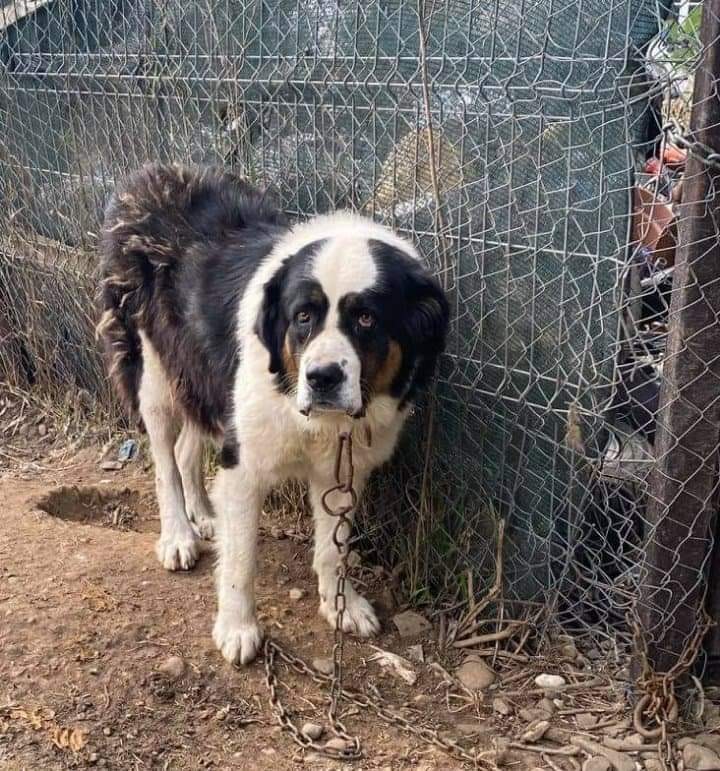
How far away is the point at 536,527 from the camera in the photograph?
11.4ft

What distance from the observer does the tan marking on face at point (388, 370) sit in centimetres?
303

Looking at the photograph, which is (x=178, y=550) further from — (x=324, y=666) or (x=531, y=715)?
(x=531, y=715)

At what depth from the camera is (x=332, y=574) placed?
3734mm

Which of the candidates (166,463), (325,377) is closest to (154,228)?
(166,463)

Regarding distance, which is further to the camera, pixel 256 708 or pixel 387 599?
pixel 387 599

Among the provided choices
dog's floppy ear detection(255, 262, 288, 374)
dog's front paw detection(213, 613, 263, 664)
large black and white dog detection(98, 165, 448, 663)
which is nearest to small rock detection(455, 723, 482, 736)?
large black and white dog detection(98, 165, 448, 663)

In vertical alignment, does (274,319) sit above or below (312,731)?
above

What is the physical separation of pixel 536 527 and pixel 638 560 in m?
0.46

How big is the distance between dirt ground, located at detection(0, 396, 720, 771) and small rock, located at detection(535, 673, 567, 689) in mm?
31

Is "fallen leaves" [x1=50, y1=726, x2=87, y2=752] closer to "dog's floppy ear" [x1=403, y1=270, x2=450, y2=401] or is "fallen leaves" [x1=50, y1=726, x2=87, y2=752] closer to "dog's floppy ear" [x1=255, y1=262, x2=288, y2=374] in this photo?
"dog's floppy ear" [x1=255, y1=262, x2=288, y2=374]

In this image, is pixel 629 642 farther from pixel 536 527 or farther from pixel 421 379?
pixel 421 379

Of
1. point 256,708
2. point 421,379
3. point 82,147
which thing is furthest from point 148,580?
point 82,147

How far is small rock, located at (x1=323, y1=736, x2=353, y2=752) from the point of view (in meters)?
2.92

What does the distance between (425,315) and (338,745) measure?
4.70ft
